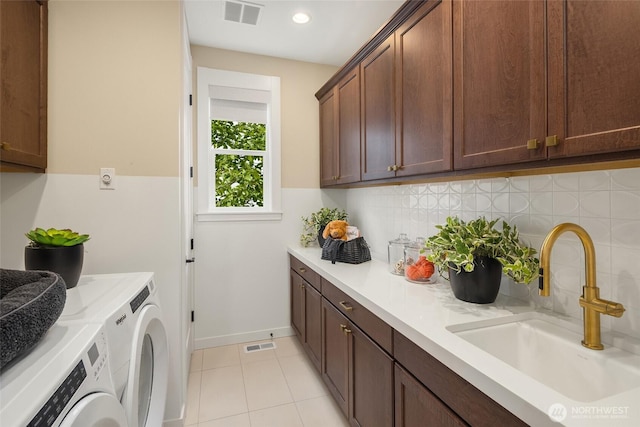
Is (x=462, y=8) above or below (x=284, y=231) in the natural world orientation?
above

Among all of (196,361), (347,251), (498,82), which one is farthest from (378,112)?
(196,361)

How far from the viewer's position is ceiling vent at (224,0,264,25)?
2.00 metres

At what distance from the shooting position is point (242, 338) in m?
2.73

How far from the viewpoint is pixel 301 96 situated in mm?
2859

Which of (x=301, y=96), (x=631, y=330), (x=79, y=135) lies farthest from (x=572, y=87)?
(x=301, y=96)

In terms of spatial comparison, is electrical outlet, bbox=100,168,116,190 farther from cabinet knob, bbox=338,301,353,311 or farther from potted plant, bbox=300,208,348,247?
potted plant, bbox=300,208,348,247

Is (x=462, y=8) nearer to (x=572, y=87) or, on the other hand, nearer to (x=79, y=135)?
(x=572, y=87)

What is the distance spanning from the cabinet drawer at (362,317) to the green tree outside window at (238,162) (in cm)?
133

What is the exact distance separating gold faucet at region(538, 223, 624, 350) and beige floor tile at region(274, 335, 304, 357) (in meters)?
2.09

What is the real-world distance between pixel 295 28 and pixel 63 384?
8.10 ft

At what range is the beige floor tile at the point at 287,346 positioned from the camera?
8.41ft

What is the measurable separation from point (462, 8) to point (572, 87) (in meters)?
0.61

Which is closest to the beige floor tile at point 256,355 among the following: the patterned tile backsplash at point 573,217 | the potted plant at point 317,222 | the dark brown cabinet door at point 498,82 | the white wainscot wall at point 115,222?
the white wainscot wall at point 115,222

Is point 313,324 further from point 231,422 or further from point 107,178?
point 107,178
